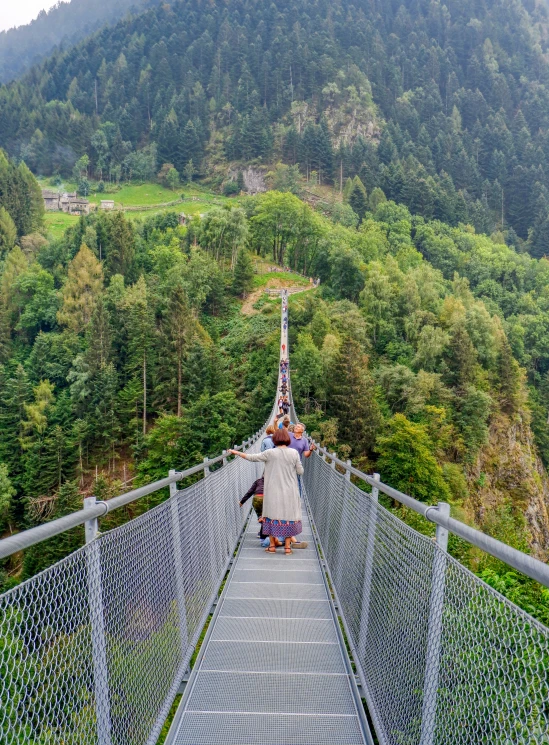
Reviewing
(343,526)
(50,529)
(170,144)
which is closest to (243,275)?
(343,526)

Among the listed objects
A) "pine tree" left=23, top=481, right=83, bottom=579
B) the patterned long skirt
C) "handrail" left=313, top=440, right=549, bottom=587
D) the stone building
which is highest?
the stone building

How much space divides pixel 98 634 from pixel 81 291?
6721cm

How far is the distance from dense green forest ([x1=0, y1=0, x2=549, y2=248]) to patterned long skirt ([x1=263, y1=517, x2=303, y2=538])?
101 meters

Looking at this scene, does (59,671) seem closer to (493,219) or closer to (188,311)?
(188,311)

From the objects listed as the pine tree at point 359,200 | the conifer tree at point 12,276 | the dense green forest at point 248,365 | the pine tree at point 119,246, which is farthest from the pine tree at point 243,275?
the pine tree at point 359,200

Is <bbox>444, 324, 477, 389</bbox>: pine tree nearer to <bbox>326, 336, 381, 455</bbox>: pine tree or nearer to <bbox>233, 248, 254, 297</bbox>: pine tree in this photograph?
<bbox>326, 336, 381, 455</bbox>: pine tree

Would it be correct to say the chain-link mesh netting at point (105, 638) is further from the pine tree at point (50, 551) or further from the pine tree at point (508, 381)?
the pine tree at point (508, 381)

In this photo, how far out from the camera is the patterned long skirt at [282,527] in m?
7.56

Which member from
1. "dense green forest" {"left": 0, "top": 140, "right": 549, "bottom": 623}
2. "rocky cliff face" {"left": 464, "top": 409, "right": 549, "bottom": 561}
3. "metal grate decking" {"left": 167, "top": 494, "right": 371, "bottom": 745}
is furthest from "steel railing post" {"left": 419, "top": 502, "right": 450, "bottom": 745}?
"rocky cliff face" {"left": 464, "top": 409, "right": 549, "bottom": 561}

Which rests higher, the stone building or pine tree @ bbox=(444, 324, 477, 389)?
the stone building

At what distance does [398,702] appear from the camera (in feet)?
11.2

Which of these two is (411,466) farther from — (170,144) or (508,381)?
(170,144)

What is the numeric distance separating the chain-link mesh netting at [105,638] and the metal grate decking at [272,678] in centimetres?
22

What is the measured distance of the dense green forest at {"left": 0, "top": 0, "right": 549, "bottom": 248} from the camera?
388ft
